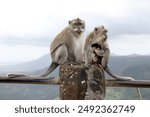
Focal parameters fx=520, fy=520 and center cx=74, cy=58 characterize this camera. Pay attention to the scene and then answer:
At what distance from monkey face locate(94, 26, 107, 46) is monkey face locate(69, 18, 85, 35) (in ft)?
4.71

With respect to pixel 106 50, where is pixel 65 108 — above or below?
below

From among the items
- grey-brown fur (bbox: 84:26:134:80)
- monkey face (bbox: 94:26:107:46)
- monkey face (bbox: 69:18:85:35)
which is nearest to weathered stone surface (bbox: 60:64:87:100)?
grey-brown fur (bbox: 84:26:134:80)

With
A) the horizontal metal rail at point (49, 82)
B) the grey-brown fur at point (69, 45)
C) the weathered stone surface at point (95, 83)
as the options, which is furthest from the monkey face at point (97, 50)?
the grey-brown fur at point (69, 45)

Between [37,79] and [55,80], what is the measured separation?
0.60ft

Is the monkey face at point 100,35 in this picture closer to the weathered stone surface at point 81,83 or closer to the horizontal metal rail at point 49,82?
the weathered stone surface at point 81,83

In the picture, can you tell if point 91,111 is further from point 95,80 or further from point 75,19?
point 75,19

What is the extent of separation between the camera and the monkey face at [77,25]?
673 cm

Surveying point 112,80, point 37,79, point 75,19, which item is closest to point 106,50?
point 112,80

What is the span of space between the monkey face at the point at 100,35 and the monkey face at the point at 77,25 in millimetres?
1434

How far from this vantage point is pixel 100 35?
16.8ft

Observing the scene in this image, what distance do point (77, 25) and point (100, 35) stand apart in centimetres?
182

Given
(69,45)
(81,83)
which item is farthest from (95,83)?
(69,45)

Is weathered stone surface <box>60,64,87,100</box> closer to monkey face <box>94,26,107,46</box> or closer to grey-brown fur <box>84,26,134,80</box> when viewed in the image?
grey-brown fur <box>84,26,134,80</box>

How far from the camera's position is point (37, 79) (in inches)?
204
